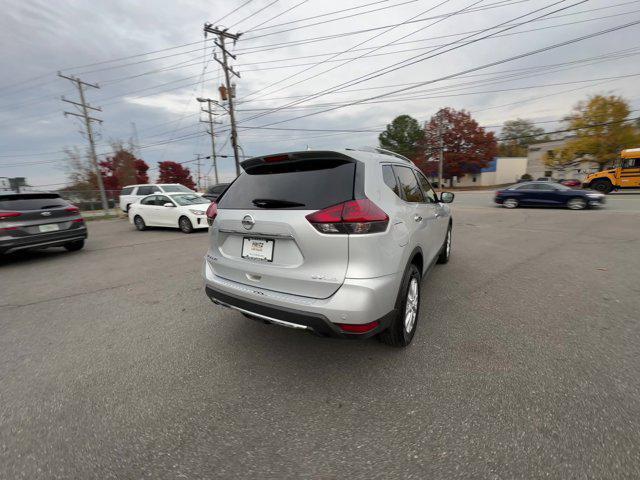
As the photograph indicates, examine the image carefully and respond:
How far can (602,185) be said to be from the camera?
22.0 meters

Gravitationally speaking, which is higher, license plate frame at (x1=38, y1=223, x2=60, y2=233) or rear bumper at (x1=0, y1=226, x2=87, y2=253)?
license plate frame at (x1=38, y1=223, x2=60, y2=233)

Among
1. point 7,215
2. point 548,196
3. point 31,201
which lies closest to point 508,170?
point 548,196

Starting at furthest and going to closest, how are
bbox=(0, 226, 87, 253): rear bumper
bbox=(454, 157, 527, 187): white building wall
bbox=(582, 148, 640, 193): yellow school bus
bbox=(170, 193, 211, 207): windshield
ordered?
bbox=(454, 157, 527, 187): white building wall → bbox=(582, 148, 640, 193): yellow school bus → bbox=(170, 193, 211, 207): windshield → bbox=(0, 226, 87, 253): rear bumper

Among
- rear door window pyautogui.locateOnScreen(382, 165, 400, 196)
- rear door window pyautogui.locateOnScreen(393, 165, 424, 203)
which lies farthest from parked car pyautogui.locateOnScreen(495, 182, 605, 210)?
rear door window pyautogui.locateOnScreen(382, 165, 400, 196)

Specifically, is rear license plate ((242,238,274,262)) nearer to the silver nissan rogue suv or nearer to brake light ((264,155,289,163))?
the silver nissan rogue suv

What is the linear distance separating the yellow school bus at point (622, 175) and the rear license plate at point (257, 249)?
29.1 m

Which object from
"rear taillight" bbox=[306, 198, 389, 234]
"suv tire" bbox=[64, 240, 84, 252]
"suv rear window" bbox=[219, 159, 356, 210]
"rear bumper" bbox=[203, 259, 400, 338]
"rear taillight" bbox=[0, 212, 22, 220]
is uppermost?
"suv rear window" bbox=[219, 159, 356, 210]

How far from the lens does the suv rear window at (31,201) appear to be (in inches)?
232

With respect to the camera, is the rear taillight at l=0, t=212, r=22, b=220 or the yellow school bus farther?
the yellow school bus

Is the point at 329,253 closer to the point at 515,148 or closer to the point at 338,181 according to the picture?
the point at 338,181

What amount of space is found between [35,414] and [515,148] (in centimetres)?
9190

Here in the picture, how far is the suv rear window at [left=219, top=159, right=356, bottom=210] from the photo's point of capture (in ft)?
7.14

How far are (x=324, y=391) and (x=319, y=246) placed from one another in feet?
3.62

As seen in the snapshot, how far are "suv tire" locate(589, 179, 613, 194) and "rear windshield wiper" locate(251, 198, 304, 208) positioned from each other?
29117mm
